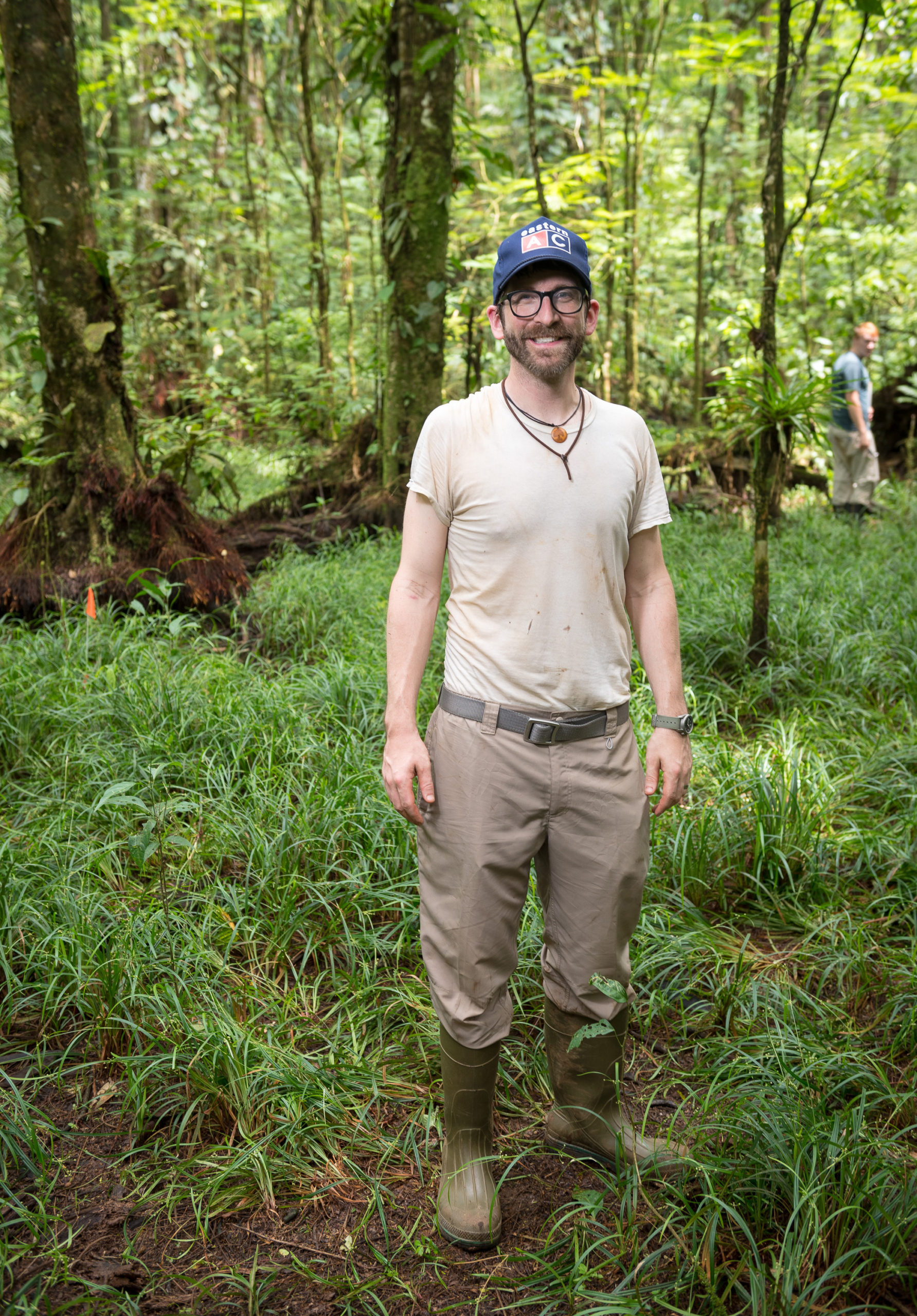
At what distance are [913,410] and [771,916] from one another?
944 cm

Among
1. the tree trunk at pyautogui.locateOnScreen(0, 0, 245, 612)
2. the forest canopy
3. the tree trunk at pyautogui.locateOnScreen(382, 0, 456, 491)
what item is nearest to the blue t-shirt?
the forest canopy

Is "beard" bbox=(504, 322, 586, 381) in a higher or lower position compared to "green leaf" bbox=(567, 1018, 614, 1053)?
higher

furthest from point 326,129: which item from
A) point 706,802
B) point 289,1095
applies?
point 289,1095

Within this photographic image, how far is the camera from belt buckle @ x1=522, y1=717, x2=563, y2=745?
2006mm

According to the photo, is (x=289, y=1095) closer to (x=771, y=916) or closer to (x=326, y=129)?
(x=771, y=916)

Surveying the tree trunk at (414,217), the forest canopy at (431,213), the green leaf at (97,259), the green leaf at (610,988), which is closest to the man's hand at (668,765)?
the green leaf at (610,988)

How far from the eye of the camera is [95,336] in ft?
17.7

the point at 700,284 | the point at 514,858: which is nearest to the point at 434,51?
the point at 514,858

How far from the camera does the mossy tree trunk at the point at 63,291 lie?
5.27 meters

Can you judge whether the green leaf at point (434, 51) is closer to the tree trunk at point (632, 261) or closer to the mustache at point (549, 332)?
the mustache at point (549, 332)

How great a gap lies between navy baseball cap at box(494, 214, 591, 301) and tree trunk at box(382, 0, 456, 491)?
5010 millimetres

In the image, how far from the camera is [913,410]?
10.6m

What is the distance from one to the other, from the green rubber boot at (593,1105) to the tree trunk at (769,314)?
2.87 meters

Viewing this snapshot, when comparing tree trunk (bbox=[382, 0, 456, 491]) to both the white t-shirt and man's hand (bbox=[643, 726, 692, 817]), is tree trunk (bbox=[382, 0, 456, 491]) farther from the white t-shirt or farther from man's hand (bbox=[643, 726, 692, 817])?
man's hand (bbox=[643, 726, 692, 817])
